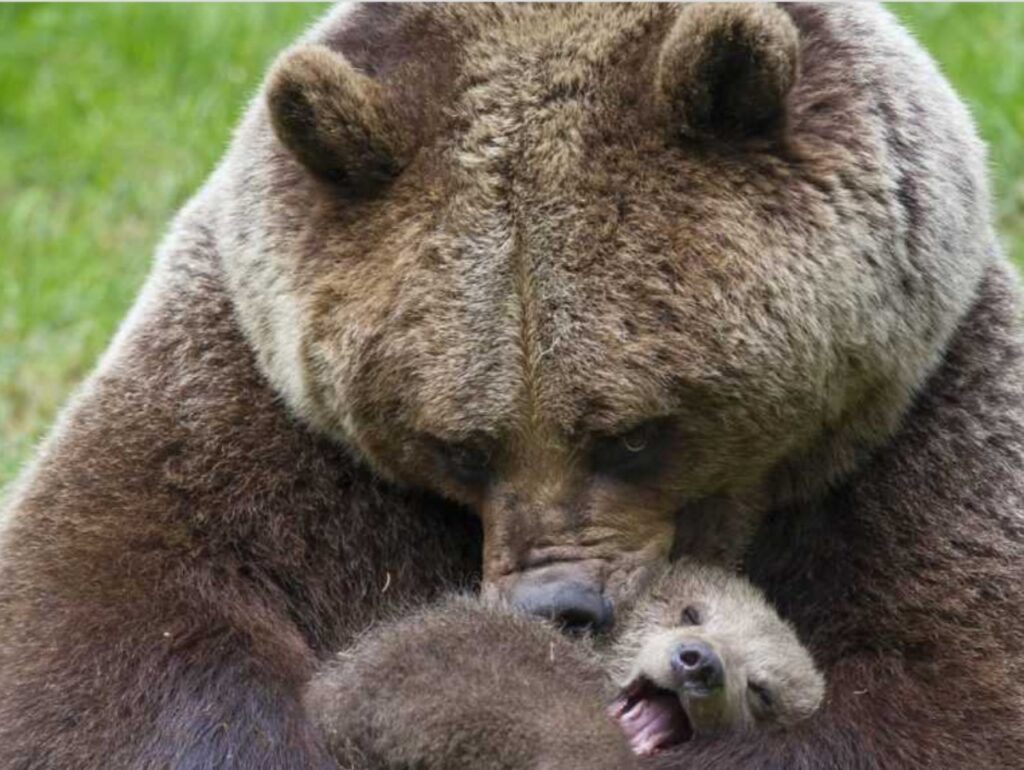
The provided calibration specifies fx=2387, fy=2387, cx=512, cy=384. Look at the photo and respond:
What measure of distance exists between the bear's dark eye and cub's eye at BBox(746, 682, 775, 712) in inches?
27.1

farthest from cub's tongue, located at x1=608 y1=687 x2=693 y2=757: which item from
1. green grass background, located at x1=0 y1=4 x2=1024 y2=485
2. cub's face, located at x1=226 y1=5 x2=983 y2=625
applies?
green grass background, located at x1=0 y1=4 x2=1024 y2=485

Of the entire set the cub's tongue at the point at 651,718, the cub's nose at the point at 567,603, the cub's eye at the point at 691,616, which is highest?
the cub's nose at the point at 567,603

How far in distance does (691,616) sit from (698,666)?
46 centimetres

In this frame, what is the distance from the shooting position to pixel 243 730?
684 centimetres

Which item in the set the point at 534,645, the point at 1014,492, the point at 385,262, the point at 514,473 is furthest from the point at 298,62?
the point at 1014,492

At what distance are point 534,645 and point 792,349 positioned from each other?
3.71 feet

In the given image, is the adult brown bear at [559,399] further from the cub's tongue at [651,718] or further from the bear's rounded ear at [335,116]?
the cub's tongue at [651,718]

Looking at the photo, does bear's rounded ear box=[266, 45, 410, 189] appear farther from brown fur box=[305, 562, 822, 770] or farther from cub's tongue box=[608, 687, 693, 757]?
cub's tongue box=[608, 687, 693, 757]

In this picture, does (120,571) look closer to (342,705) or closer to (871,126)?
(342,705)

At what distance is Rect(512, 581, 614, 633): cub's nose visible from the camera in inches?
266

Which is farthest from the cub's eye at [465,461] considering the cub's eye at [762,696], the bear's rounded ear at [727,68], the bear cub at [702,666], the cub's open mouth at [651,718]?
the bear's rounded ear at [727,68]

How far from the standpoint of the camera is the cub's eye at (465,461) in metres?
6.89

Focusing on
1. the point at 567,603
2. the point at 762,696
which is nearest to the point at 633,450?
the point at 567,603

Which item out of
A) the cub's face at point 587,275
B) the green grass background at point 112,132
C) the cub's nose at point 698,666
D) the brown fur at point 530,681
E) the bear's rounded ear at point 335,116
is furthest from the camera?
the green grass background at point 112,132
